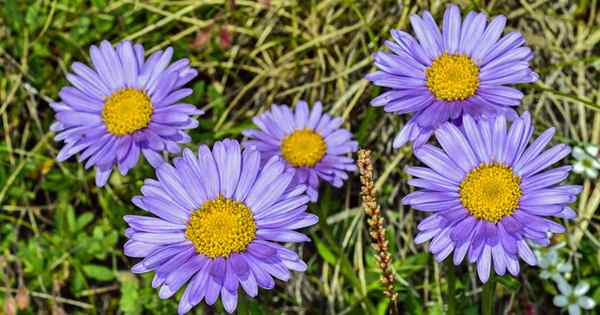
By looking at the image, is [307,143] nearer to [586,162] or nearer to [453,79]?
[453,79]

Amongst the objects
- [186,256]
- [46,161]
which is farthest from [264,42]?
[186,256]

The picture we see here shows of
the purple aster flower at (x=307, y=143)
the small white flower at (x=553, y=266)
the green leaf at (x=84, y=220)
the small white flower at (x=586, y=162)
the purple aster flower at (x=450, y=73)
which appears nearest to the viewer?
the purple aster flower at (x=450, y=73)

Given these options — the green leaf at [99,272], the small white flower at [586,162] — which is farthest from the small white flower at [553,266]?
the green leaf at [99,272]

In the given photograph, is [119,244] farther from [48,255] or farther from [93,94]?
[93,94]

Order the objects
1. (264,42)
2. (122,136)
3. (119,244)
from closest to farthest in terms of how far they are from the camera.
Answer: (122,136) → (119,244) → (264,42)

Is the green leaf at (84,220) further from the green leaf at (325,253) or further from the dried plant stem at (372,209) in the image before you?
the dried plant stem at (372,209)
